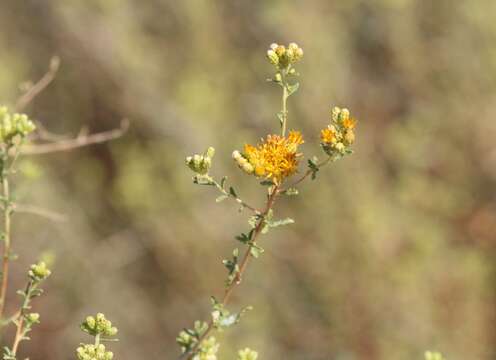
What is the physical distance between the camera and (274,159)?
4.37 feet

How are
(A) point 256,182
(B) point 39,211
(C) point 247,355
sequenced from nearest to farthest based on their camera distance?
1. (C) point 247,355
2. (B) point 39,211
3. (A) point 256,182

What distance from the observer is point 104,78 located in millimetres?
4980

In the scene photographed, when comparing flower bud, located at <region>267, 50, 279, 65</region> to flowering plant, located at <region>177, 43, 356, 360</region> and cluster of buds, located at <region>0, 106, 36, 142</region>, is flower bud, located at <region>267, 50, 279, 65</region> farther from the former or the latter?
cluster of buds, located at <region>0, 106, 36, 142</region>

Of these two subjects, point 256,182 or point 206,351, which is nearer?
point 206,351

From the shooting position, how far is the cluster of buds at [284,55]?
1.39 meters

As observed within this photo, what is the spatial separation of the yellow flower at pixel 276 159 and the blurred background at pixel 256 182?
9.52ft

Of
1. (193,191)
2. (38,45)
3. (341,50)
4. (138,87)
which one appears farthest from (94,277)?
(341,50)

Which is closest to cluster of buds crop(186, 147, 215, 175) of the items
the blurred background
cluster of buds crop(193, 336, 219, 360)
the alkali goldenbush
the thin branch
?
the alkali goldenbush

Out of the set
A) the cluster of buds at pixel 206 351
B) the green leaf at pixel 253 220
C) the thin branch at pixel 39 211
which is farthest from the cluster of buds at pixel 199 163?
the thin branch at pixel 39 211

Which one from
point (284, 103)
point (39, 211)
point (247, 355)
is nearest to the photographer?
point (284, 103)

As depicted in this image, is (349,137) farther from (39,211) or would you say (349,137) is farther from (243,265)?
(39,211)

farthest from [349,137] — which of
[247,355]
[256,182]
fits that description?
[256,182]

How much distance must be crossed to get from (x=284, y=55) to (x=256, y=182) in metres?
3.48

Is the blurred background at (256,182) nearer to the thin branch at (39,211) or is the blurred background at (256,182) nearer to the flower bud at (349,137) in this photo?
the thin branch at (39,211)
